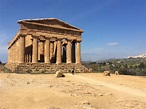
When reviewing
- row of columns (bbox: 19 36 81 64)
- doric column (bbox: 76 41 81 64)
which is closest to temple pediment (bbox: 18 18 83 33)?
row of columns (bbox: 19 36 81 64)

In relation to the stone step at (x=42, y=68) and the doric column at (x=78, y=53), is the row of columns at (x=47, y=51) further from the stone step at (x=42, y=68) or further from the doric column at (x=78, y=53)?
the stone step at (x=42, y=68)

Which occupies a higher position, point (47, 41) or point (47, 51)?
point (47, 41)

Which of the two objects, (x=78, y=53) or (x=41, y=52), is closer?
(x=78, y=53)

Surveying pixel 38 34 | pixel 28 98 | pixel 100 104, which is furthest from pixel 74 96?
pixel 38 34

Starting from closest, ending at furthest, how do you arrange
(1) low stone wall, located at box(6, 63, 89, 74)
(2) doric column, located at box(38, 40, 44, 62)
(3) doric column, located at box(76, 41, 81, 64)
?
(1) low stone wall, located at box(6, 63, 89, 74), (3) doric column, located at box(76, 41, 81, 64), (2) doric column, located at box(38, 40, 44, 62)

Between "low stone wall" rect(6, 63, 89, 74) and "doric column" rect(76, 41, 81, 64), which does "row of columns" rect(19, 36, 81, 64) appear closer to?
"doric column" rect(76, 41, 81, 64)

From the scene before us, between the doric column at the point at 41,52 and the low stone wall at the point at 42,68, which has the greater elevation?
the doric column at the point at 41,52

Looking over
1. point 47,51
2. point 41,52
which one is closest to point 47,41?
point 47,51

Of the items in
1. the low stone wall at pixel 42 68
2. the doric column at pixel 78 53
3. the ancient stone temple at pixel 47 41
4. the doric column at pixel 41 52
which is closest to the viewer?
the low stone wall at pixel 42 68

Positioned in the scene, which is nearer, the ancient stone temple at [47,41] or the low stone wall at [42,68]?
the low stone wall at [42,68]

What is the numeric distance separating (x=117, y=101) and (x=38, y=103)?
523cm

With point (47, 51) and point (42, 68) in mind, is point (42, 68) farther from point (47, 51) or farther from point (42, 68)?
point (47, 51)

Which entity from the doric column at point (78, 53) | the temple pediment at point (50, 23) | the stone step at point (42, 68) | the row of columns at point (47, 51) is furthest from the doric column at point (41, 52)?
the temple pediment at point (50, 23)

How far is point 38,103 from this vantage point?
12773mm
